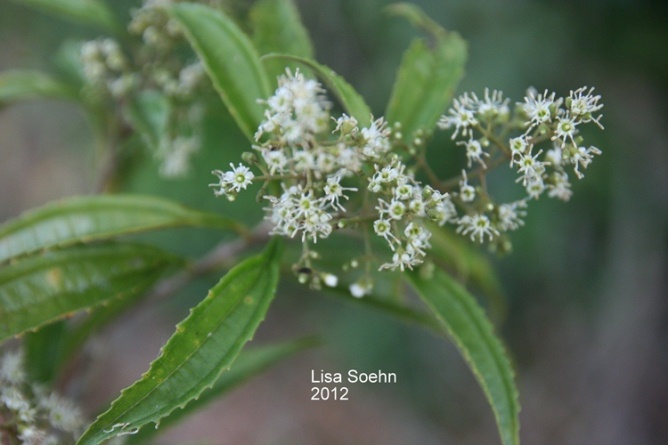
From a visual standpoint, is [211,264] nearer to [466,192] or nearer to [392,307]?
[392,307]

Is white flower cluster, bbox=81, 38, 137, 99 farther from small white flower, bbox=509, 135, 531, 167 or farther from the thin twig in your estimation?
small white flower, bbox=509, 135, 531, 167

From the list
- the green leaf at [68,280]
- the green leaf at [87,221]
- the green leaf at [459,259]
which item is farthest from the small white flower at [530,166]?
the green leaf at [68,280]

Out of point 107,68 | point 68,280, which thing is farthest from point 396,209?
point 107,68

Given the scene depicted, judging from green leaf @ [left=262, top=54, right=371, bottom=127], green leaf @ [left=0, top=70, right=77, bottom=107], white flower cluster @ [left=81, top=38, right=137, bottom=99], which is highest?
white flower cluster @ [left=81, top=38, right=137, bottom=99]

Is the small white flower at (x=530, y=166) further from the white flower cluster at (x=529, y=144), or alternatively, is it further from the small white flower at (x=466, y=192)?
the small white flower at (x=466, y=192)

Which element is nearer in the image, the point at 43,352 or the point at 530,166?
the point at 530,166

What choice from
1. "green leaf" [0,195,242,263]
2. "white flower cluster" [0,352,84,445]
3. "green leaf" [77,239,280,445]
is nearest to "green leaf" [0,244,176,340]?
"green leaf" [0,195,242,263]
